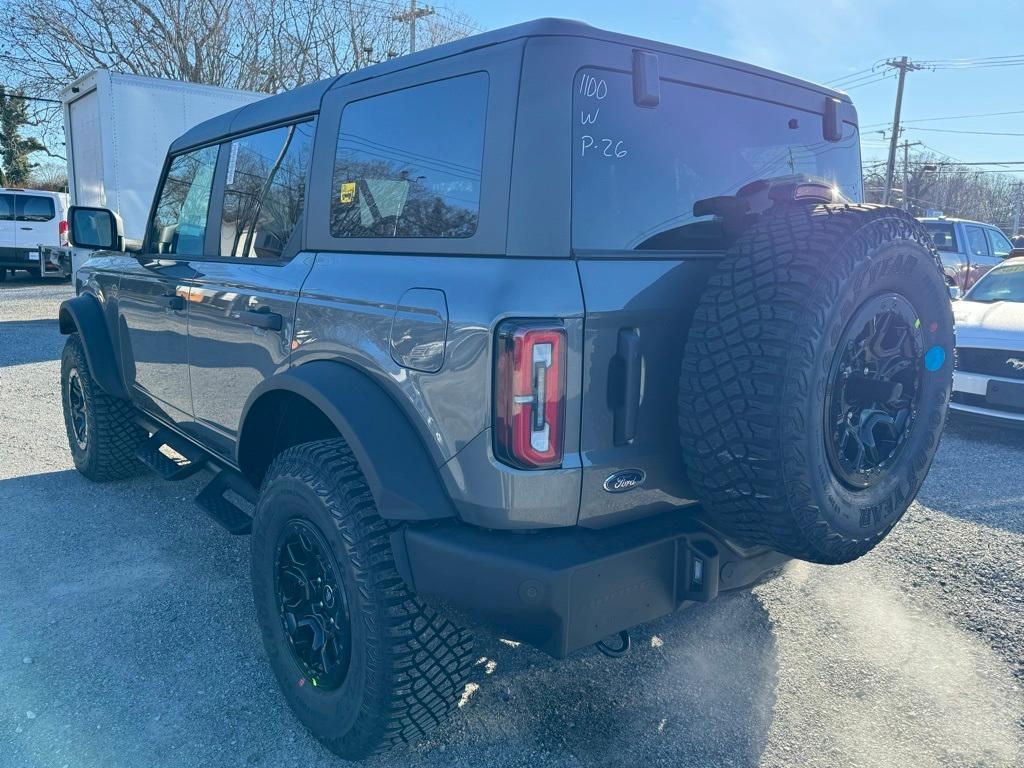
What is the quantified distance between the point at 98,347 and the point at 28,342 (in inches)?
295

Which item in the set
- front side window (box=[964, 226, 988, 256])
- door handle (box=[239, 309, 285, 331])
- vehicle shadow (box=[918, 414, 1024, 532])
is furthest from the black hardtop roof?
front side window (box=[964, 226, 988, 256])

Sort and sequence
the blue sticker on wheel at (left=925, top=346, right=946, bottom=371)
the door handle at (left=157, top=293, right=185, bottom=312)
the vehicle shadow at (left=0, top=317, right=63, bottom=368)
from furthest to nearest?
the vehicle shadow at (left=0, top=317, right=63, bottom=368) < the door handle at (left=157, top=293, right=185, bottom=312) < the blue sticker on wheel at (left=925, top=346, right=946, bottom=371)

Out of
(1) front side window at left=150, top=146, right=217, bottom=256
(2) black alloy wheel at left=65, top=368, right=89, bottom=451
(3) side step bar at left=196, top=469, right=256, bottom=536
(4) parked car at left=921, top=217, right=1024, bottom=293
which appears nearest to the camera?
(3) side step bar at left=196, top=469, right=256, bottom=536

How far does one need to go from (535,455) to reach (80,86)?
1060 cm

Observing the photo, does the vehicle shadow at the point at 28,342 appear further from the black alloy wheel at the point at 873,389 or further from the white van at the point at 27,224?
the black alloy wheel at the point at 873,389

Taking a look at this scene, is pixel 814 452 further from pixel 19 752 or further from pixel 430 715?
pixel 19 752

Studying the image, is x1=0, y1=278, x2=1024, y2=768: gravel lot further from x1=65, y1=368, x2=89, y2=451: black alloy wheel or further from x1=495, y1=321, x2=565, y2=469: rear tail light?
x1=495, y1=321, x2=565, y2=469: rear tail light

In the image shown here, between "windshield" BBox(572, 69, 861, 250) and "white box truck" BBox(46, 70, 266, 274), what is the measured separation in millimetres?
8345

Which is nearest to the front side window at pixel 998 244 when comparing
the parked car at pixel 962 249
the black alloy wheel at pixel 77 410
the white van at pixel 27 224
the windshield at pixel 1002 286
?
the parked car at pixel 962 249

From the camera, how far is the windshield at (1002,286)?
273 inches

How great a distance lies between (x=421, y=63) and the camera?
233 cm

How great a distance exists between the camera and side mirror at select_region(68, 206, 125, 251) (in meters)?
4.14

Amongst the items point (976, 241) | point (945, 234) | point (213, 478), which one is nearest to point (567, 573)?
point (213, 478)

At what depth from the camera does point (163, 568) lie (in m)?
3.67
